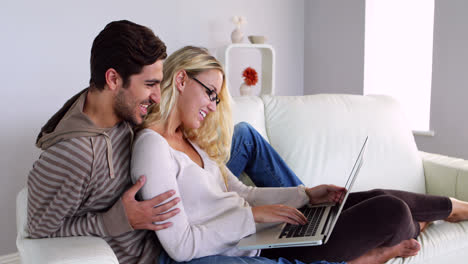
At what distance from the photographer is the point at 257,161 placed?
1950 millimetres

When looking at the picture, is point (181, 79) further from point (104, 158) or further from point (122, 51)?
point (104, 158)

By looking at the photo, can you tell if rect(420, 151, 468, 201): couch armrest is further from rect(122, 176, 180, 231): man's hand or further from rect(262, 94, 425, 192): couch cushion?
rect(122, 176, 180, 231): man's hand

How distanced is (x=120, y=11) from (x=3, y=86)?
3.04ft

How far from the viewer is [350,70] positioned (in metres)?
4.02

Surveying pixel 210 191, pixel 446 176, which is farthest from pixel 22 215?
pixel 446 176

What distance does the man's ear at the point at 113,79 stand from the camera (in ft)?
4.06

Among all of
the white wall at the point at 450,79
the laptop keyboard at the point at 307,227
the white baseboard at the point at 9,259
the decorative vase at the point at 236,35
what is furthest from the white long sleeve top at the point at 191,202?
the white wall at the point at 450,79

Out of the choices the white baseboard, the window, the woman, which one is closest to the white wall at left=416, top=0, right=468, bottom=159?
the window

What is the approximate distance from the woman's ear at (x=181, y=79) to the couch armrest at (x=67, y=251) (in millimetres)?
544

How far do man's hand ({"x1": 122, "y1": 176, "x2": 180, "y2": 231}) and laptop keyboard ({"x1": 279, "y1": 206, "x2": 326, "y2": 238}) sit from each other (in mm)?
348

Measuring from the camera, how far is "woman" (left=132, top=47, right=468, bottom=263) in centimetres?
125

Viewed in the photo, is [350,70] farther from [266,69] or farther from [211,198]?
[211,198]

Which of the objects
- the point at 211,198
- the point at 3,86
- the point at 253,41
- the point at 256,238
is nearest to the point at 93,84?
the point at 211,198

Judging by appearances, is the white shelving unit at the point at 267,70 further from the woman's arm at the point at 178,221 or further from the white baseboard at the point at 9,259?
the woman's arm at the point at 178,221
